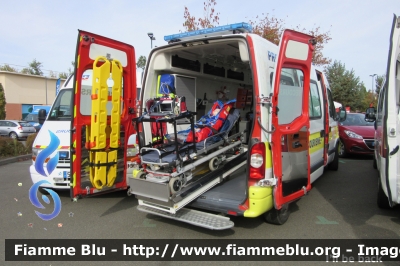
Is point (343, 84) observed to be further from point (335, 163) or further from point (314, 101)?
point (314, 101)

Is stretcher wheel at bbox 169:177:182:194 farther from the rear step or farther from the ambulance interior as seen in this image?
the ambulance interior

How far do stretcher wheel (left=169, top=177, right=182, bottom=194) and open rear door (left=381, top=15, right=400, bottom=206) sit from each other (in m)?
2.56

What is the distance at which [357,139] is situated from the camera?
9.45m

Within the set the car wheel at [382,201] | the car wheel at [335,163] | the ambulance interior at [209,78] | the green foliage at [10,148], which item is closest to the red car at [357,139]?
the car wheel at [335,163]

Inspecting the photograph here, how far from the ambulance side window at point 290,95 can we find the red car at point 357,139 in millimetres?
6186

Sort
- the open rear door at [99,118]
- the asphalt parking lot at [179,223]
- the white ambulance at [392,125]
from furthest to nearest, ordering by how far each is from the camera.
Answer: the open rear door at [99,118]
the asphalt parking lot at [179,223]
the white ambulance at [392,125]

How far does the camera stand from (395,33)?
3551 millimetres

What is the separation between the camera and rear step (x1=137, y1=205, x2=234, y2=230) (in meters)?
3.65

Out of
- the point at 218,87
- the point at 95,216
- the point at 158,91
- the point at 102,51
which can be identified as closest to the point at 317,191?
the point at 218,87

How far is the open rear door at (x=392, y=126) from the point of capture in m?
3.56

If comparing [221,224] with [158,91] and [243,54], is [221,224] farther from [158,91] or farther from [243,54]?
[158,91]

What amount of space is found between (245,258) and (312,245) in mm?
915

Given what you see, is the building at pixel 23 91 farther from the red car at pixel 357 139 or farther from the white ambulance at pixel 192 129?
the white ambulance at pixel 192 129

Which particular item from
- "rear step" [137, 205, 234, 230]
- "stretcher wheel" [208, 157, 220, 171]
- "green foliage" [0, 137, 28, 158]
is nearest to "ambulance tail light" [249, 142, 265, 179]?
"rear step" [137, 205, 234, 230]
